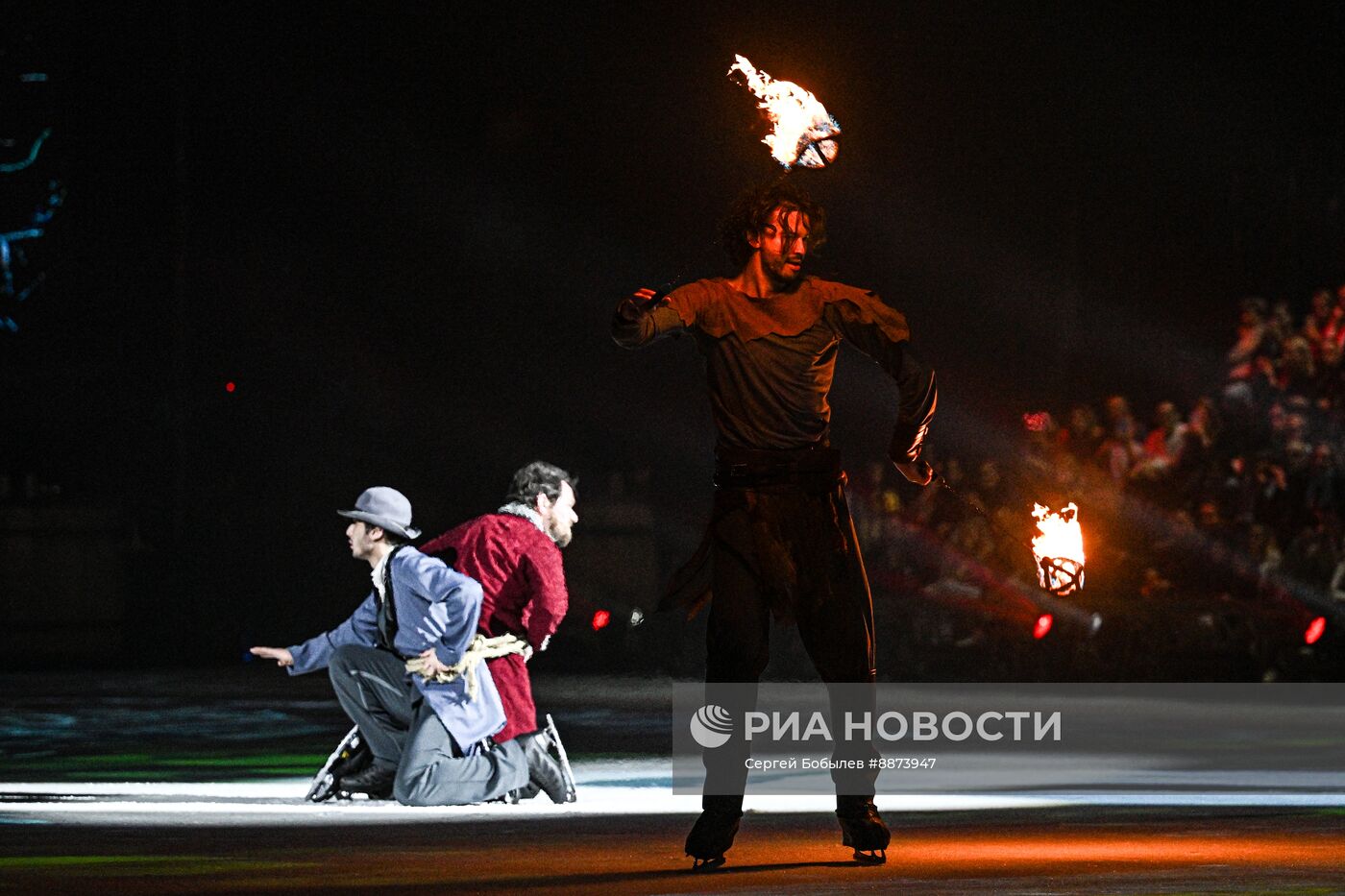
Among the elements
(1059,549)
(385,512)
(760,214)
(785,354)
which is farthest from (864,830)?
(385,512)

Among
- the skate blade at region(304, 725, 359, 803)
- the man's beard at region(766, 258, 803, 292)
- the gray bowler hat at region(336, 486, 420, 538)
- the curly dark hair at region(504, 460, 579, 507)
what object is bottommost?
the skate blade at region(304, 725, 359, 803)

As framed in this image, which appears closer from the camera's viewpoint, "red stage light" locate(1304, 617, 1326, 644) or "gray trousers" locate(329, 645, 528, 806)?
"gray trousers" locate(329, 645, 528, 806)

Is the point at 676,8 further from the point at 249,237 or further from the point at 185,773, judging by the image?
the point at 185,773

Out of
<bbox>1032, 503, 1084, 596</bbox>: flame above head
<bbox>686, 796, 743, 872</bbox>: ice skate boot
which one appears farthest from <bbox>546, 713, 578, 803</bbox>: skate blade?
<bbox>1032, 503, 1084, 596</bbox>: flame above head

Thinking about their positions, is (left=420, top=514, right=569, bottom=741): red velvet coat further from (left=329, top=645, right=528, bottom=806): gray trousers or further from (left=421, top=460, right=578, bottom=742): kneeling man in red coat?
(left=329, top=645, right=528, bottom=806): gray trousers

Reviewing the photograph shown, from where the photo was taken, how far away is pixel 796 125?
7859mm

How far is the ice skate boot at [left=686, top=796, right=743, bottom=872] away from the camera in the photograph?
25.0 feet

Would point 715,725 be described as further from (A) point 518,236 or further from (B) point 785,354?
(A) point 518,236

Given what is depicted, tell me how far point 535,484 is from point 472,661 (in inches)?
32.7

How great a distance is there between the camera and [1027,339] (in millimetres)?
23906

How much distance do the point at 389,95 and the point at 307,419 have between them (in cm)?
365

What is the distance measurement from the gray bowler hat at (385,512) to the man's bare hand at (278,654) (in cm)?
60

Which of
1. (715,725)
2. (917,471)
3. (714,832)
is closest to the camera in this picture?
(714,832)

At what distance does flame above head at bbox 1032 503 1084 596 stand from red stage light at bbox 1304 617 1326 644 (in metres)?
10.1
